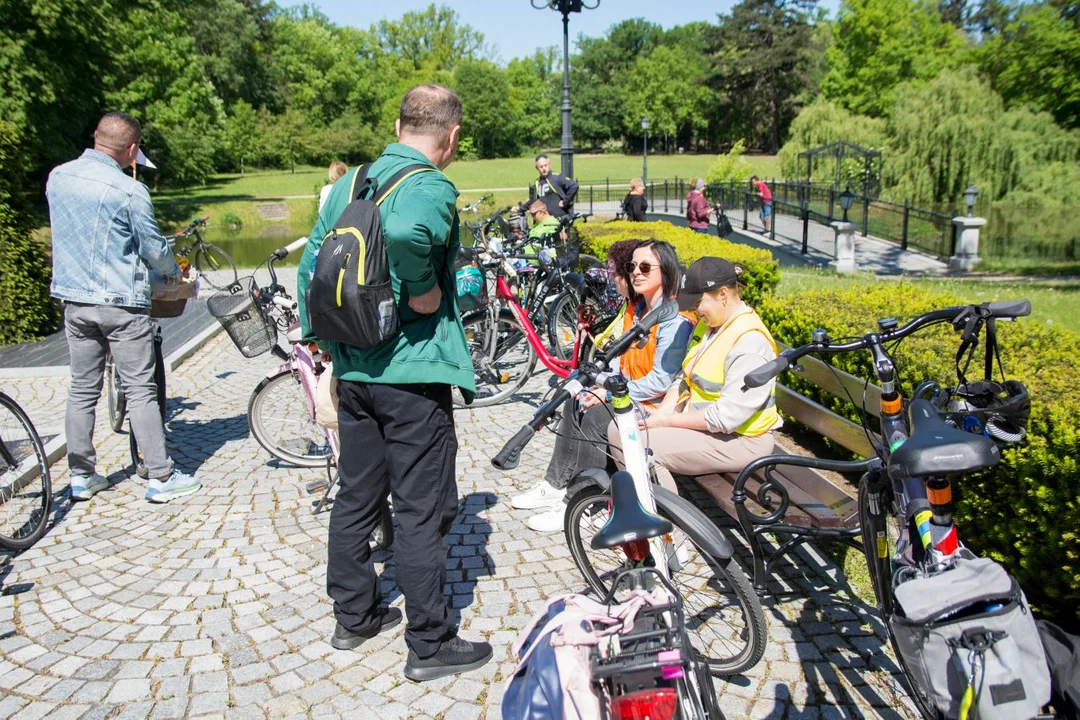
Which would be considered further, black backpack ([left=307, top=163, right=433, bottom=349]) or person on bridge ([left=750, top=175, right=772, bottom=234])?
person on bridge ([left=750, top=175, right=772, bottom=234])

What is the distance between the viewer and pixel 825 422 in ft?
14.4

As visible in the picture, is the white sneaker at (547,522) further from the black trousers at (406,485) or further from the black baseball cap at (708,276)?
the black baseball cap at (708,276)

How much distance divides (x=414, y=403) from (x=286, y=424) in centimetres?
297

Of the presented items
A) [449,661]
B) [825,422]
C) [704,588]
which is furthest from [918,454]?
[825,422]

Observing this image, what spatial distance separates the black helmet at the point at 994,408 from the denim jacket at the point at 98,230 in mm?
4459

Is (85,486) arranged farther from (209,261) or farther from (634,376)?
(209,261)

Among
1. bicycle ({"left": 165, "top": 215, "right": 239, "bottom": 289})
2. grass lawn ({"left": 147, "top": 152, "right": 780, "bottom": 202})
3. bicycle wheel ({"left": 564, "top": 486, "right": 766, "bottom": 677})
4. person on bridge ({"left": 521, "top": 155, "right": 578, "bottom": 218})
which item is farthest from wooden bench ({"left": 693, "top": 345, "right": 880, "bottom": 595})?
grass lawn ({"left": 147, "top": 152, "right": 780, "bottom": 202})

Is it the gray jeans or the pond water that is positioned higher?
the gray jeans

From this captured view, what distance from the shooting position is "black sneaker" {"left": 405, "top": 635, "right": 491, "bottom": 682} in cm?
319

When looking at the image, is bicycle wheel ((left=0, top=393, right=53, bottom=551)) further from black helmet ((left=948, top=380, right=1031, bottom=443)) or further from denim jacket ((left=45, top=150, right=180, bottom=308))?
black helmet ((left=948, top=380, right=1031, bottom=443))

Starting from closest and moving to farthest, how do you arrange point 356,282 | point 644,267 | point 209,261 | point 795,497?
point 356,282, point 795,497, point 644,267, point 209,261

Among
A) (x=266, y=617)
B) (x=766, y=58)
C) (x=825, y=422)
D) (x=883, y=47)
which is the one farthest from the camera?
(x=766, y=58)

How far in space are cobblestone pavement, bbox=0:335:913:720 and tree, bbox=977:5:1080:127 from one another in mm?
18000

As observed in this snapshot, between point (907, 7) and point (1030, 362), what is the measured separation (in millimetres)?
59682
